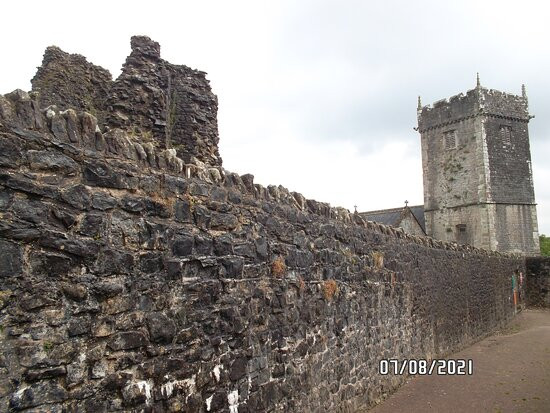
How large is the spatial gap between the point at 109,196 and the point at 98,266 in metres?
0.53

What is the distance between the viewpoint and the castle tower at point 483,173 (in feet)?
108

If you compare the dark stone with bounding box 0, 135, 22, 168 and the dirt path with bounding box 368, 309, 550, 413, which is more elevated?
the dark stone with bounding box 0, 135, 22, 168

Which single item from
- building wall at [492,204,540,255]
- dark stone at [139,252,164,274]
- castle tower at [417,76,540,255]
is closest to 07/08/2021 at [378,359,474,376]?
dark stone at [139,252,164,274]

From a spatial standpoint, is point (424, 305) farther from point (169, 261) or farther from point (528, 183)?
point (528, 183)

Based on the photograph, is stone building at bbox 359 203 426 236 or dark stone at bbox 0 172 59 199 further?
stone building at bbox 359 203 426 236

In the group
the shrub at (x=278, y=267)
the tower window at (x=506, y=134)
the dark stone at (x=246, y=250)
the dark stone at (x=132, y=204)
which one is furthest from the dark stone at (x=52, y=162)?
the tower window at (x=506, y=134)

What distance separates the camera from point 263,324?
5152 millimetres

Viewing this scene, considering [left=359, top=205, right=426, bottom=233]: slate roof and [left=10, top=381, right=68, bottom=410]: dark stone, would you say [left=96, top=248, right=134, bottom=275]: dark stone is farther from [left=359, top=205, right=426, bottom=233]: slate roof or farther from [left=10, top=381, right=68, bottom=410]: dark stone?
[left=359, top=205, right=426, bottom=233]: slate roof

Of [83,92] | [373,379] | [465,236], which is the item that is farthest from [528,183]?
[83,92]

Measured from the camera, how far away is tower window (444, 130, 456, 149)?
34.7 m

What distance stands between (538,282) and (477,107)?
14.0 metres

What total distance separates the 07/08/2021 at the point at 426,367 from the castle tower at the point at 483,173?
23936 millimetres

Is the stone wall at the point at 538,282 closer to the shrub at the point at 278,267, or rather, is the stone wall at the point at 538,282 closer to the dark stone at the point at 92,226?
the shrub at the point at 278,267

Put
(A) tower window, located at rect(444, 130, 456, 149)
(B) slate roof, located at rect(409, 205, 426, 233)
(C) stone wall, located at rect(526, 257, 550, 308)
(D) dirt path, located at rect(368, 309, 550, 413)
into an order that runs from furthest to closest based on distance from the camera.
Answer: (B) slate roof, located at rect(409, 205, 426, 233)
(A) tower window, located at rect(444, 130, 456, 149)
(C) stone wall, located at rect(526, 257, 550, 308)
(D) dirt path, located at rect(368, 309, 550, 413)
